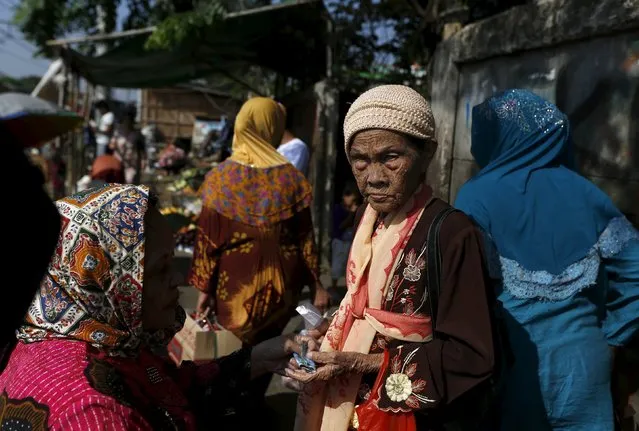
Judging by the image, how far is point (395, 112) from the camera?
1734 millimetres

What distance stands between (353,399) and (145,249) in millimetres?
767

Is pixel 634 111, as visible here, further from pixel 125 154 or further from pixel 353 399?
pixel 125 154

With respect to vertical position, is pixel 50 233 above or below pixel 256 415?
above

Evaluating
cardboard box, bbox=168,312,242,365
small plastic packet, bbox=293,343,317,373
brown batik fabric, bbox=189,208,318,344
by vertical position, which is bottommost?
cardboard box, bbox=168,312,242,365

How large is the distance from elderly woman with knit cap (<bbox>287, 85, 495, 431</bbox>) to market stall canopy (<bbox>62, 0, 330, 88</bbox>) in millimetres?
6345

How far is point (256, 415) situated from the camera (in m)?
3.39

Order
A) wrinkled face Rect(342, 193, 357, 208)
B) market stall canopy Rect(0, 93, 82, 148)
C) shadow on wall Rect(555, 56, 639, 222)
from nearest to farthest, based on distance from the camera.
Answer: shadow on wall Rect(555, 56, 639, 222) < wrinkled face Rect(342, 193, 357, 208) < market stall canopy Rect(0, 93, 82, 148)

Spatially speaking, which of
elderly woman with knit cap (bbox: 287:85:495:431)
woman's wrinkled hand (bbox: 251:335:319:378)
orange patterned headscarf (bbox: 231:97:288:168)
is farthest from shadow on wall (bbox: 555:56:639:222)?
woman's wrinkled hand (bbox: 251:335:319:378)

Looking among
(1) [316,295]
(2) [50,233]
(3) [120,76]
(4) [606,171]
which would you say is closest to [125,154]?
(3) [120,76]

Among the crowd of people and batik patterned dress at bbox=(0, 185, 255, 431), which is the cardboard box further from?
batik patterned dress at bbox=(0, 185, 255, 431)

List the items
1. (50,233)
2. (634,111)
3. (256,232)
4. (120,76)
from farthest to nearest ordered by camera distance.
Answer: (120,76), (256,232), (634,111), (50,233)

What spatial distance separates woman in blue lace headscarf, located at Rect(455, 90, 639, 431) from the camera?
84.4 inches

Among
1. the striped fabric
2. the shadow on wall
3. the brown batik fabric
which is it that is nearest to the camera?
the striped fabric

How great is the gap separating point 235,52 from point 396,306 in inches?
343
